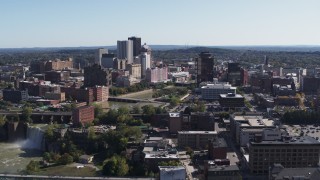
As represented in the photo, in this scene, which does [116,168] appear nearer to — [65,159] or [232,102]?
[65,159]

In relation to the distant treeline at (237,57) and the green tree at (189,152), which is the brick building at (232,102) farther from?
the distant treeline at (237,57)

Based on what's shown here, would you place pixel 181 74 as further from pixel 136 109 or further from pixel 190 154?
pixel 190 154

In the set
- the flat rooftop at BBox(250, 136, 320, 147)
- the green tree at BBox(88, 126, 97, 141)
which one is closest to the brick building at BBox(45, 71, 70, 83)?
the green tree at BBox(88, 126, 97, 141)

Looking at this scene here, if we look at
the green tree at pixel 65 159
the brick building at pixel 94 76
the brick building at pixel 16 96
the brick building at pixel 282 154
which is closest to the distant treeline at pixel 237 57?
the brick building at pixel 94 76

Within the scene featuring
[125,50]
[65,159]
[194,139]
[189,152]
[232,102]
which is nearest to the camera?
[65,159]

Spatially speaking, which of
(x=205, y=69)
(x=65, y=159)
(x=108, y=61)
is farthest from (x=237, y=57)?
(x=65, y=159)

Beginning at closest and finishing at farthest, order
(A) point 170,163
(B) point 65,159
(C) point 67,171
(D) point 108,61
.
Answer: (A) point 170,163 < (C) point 67,171 < (B) point 65,159 < (D) point 108,61

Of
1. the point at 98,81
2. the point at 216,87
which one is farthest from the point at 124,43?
the point at 216,87
